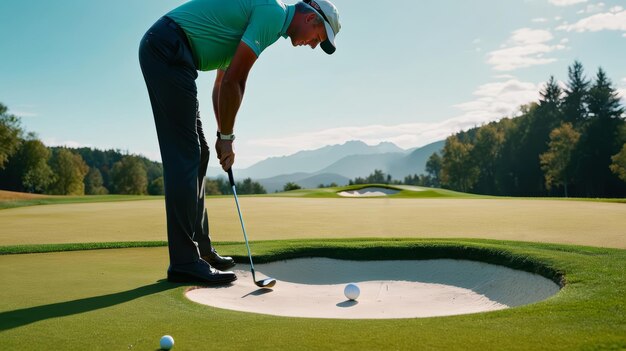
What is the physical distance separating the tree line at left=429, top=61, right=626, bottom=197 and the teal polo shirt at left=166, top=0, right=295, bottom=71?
52181 millimetres

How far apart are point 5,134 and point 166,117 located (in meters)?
56.6

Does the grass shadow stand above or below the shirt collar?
below

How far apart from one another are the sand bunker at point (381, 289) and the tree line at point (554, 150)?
49.7m

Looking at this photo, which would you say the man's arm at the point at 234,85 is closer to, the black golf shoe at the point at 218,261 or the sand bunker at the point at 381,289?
the sand bunker at the point at 381,289

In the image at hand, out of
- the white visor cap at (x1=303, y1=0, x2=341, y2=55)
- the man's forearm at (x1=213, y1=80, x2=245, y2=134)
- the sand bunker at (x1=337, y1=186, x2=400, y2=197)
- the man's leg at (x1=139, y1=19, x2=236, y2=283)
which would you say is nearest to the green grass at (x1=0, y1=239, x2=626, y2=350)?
the man's leg at (x1=139, y1=19, x2=236, y2=283)

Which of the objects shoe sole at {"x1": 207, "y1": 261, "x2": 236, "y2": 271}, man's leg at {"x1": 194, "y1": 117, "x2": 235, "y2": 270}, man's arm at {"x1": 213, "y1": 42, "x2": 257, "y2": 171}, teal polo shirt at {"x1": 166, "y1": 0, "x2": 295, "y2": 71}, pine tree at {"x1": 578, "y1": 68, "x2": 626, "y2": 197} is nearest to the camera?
man's arm at {"x1": 213, "y1": 42, "x2": 257, "y2": 171}

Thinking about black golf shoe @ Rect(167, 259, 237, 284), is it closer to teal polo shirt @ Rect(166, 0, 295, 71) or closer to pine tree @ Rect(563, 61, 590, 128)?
teal polo shirt @ Rect(166, 0, 295, 71)

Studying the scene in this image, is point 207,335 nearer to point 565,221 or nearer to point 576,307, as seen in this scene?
point 576,307

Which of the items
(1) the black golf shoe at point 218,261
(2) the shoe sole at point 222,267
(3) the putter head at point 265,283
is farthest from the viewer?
(2) the shoe sole at point 222,267

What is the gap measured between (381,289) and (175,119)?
111 inches

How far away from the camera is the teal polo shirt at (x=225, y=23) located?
4.39 meters

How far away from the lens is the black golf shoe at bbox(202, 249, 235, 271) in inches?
226

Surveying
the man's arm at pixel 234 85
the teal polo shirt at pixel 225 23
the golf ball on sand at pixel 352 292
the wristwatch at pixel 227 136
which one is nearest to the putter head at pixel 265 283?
the golf ball on sand at pixel 352 292

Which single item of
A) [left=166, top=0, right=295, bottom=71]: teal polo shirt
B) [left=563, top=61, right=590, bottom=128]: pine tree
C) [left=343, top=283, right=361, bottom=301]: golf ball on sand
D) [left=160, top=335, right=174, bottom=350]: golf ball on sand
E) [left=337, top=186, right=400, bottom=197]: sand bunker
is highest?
[left=563, top=61, right=590, bottom=128]: pine tree
